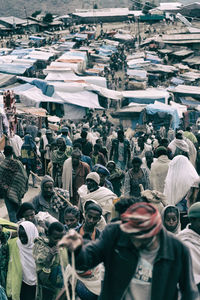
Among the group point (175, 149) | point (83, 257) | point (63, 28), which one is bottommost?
point (63, 28)

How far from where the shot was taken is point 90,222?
4094 mm

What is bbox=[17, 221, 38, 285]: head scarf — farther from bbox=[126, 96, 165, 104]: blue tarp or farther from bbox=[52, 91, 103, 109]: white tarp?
bbox=[126, 96, 165, 104]: blue tarp

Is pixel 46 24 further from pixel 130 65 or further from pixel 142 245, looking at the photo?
pixel 142 245

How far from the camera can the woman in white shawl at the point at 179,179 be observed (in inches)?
233

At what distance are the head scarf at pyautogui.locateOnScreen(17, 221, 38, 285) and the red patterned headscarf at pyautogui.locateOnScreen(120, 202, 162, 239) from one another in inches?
83.5

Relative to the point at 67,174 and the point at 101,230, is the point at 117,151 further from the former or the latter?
the point at 101,230

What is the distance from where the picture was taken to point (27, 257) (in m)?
4.13

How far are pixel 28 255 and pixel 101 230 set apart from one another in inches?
26.0

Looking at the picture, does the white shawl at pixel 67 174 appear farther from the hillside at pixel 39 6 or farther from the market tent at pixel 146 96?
the hillside at pixel 39 6

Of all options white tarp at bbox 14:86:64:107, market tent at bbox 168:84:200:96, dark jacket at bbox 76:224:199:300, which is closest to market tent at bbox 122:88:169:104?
market tent at bbox 168:84:200:96

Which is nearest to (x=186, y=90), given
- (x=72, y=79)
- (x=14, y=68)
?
(x=72, y=79)

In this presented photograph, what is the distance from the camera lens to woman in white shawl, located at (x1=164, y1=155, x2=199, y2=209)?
592 cm

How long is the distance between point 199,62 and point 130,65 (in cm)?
497

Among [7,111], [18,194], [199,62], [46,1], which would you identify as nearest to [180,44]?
[199,62]
